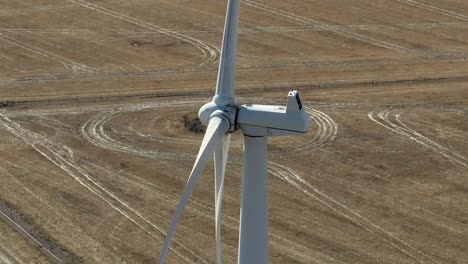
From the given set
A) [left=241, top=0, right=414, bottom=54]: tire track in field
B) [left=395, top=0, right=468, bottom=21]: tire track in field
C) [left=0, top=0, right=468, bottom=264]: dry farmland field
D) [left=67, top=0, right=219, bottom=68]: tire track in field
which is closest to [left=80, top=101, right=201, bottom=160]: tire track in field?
[left=0, top=0, right=468, bottom=264]: dry farmland field

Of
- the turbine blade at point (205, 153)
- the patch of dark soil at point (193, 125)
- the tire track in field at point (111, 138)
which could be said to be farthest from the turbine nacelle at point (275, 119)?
the patch of dark soil at point (193, 125)

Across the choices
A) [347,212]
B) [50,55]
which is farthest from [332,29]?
[347,212]

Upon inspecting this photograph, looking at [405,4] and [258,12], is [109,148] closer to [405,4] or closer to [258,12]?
[258,12]

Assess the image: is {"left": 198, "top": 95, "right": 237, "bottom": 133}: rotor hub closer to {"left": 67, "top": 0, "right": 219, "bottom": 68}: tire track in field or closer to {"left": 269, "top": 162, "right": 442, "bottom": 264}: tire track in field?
{"left": 269, "top": 162, "right": 442, "bottom": 264}: tire track in field

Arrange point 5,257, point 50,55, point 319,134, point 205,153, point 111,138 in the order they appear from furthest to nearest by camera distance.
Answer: point 50,55 < point 319,134 < point 111,138 < point 5,257 < point 205,153

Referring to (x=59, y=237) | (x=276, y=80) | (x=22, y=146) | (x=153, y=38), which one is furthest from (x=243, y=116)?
(x=153, y=38)

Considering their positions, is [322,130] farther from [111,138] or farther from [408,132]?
[111,138]
